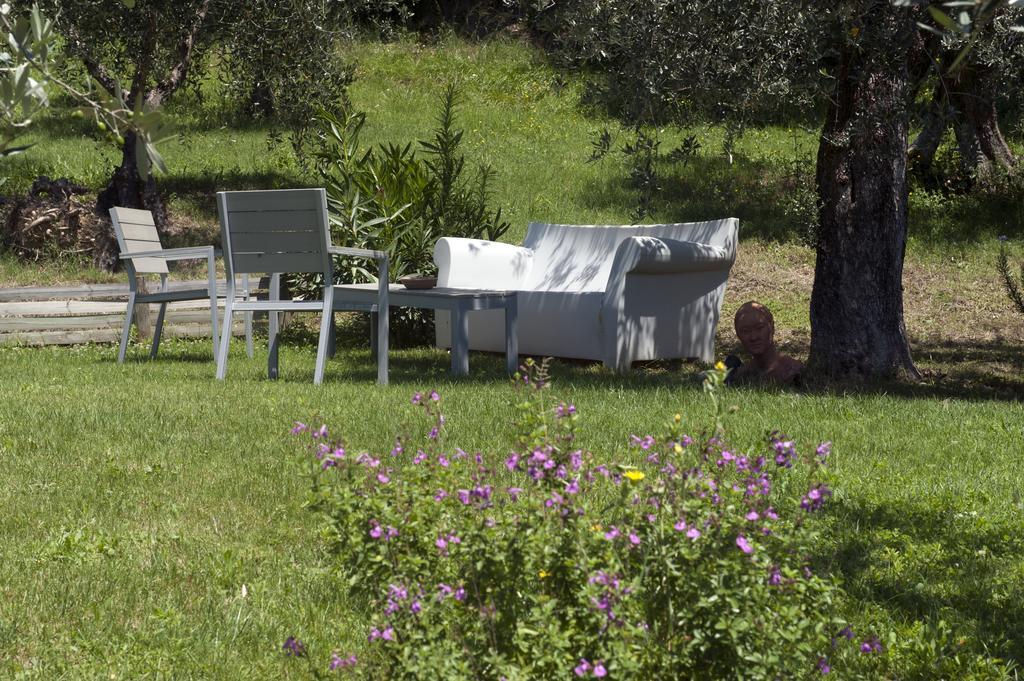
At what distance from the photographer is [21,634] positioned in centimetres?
298

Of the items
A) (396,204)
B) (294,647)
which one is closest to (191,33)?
(396,204)

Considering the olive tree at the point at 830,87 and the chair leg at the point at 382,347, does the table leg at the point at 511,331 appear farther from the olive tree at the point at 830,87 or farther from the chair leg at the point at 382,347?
the olive tree at the point at 830,87

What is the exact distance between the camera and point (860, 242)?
26.3 ft

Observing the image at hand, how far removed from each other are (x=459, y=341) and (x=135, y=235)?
3077 millimetres

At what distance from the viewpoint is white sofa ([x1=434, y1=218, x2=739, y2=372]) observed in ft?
28.3

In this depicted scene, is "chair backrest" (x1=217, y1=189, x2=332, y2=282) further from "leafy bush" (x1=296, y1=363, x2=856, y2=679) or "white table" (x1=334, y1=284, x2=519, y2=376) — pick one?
"leafy bush" (x1=296, y1=363, x2=856, y2=679)

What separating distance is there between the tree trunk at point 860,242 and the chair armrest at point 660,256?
95 cm

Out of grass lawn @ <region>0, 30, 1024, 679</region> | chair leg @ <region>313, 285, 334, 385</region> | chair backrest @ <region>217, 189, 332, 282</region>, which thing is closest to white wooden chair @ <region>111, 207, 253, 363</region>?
grass lawn @ <region>0, 30, 1024, 679</region>

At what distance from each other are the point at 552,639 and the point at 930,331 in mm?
10264

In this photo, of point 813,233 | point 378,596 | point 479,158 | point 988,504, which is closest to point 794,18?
point 813,233

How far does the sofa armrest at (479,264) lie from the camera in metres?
9.41

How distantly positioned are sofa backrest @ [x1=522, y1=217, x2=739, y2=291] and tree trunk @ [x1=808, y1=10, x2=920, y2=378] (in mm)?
1239

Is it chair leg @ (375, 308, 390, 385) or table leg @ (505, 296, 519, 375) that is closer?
chair leg @ (375, 308, 390, 385)

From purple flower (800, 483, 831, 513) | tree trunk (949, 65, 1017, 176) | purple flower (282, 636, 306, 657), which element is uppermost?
tree trunk (949, 65, 1017, 176)
